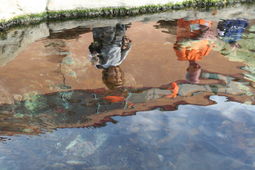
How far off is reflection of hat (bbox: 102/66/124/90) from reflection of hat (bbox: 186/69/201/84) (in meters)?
1.10

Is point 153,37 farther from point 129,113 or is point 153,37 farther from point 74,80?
point 129,113

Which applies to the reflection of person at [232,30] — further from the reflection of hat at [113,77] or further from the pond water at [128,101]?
the reflection of hat at [113,77]

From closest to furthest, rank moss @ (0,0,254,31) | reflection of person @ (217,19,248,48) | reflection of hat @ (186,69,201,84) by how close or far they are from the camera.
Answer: reflection of hat @ (186,69,201,84) → reflection of person @ (217,19,248,48) → moss @ (0,0,254,31)

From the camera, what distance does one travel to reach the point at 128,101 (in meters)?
4.02

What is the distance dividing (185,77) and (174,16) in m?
5.03

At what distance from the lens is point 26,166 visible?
2713mm

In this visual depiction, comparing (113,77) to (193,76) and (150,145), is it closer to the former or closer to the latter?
(193,76)

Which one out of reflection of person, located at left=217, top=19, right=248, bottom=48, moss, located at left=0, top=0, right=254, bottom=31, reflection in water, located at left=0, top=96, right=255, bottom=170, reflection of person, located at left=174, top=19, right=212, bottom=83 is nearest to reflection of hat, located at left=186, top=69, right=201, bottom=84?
reflection of person, located at left=174, top=19, right=212, bottom=83

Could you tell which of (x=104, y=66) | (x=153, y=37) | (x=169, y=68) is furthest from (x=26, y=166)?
(x=153, y=37)

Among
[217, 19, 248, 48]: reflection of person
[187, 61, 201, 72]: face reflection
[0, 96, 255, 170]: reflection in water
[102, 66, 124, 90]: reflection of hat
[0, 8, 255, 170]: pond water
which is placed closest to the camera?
[0, 96, 255, 170]: reflection in water

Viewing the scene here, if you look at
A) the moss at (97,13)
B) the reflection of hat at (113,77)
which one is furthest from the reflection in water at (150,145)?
the moss at (97,13)

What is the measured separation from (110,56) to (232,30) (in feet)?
12.7

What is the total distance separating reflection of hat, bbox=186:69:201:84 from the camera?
182 inches

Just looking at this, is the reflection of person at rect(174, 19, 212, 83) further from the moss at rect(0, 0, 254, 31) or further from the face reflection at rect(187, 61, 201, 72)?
the moss at rect(0, 0, 254, 31)
